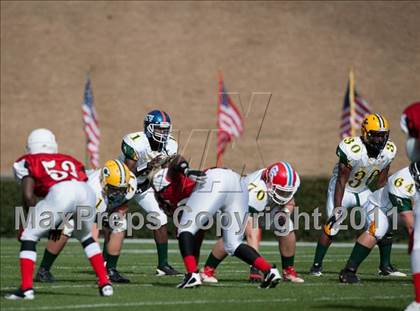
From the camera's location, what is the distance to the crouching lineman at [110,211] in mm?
9812

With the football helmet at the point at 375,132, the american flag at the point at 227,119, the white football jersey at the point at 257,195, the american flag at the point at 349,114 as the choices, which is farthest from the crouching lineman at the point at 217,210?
the american flag at the point at 349,114

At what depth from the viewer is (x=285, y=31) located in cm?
2920

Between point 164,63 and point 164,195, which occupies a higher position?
point 164,63

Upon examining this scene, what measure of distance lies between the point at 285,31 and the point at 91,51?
5241 mm

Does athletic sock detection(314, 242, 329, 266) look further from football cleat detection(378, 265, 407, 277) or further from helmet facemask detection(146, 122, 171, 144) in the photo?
helmet facemask detection(146, 122, 171, 144)

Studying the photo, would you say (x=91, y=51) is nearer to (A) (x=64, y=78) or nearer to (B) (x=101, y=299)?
(A) (x=64, y=78)

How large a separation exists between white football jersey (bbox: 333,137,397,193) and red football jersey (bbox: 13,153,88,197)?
3749 millimetres

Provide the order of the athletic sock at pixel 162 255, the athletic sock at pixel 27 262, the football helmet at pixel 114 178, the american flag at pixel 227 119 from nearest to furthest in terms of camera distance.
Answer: the athletic sock at pixel 27 262, the football helmet at pixel 114 178, the athletic sock at pixel 162 255, the american flag at pixel 227 119

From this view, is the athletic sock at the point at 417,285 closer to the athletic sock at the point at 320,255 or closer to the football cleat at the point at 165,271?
the athletic sock at the point at 320,255

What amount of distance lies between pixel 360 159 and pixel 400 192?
3.27 feet


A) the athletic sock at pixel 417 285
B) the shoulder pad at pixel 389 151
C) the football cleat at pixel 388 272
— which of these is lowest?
the football cleat at pixel 388 272

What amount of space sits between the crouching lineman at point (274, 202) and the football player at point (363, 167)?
2.65 feet

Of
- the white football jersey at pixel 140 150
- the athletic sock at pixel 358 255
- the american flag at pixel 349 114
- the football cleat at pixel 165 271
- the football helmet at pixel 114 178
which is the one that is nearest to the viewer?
the football helmet at pixel 114 178

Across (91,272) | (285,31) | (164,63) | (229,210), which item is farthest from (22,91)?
(229,210)
